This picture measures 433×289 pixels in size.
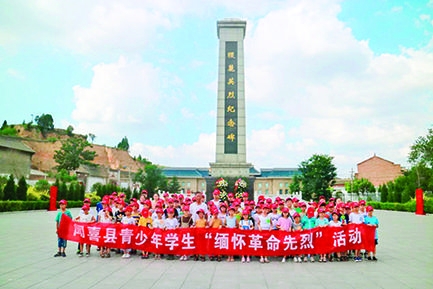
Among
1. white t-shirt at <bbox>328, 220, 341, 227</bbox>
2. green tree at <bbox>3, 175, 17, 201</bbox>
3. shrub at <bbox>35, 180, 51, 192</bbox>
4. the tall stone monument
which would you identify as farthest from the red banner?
shrub at <bbox>35, 180, 51, 192</bbox>

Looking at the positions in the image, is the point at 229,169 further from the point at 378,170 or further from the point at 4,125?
the point at 4,125

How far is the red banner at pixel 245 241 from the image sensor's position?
242 inches

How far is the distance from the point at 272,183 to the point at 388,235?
3675cm

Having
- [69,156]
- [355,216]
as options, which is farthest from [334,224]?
[69,156]

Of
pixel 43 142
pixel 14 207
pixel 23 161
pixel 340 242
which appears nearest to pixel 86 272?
pixel 340 242

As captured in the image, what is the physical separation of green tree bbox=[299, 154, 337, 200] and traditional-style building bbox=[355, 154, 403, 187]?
66.8 ft

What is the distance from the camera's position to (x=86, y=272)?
17.2 feet

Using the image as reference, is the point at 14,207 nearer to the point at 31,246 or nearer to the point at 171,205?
the point at 31,246

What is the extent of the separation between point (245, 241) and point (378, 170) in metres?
41.8

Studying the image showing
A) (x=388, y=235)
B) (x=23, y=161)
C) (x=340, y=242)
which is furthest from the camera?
(x=23, y=161)

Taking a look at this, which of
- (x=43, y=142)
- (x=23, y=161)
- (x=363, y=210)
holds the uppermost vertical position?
(x=43, y=142)

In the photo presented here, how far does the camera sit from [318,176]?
81.5 ft

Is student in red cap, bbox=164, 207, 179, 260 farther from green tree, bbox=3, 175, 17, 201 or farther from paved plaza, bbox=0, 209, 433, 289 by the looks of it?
green tree, bbox=3, 175, 17, 201

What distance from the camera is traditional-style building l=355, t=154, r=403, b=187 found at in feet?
139
